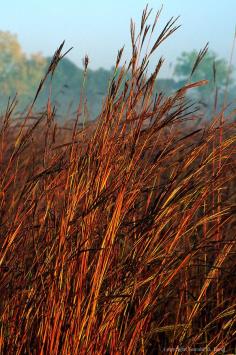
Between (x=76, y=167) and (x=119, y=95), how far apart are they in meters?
0.30

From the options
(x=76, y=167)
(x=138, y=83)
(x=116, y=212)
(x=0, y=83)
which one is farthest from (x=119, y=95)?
(x=0, y=83)

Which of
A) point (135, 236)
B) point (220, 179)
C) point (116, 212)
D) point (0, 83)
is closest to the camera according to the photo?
point (116, 212)

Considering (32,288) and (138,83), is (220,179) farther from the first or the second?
(32,288)

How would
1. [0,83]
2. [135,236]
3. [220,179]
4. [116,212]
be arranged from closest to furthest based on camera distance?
[116,212] → [135,236] → [220,179] → [0,83]

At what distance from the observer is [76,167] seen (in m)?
1.80

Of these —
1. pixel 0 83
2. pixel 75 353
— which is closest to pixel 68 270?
pixel 75 353

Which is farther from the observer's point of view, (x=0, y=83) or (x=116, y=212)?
(x=0, y=83)

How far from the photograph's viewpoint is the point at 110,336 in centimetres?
189

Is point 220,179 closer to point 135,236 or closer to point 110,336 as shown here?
point 135,236

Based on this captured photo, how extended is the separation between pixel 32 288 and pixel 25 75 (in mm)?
90610

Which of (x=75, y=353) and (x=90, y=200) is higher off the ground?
(x=90, y=200)

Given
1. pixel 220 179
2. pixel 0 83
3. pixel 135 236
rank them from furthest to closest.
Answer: pixel 0 83 < pixel 220 179 < pixel 135 236

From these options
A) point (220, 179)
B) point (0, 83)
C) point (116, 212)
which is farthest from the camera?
point (0, 83)

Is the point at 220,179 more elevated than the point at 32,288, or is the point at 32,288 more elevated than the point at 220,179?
the point at 220,179
